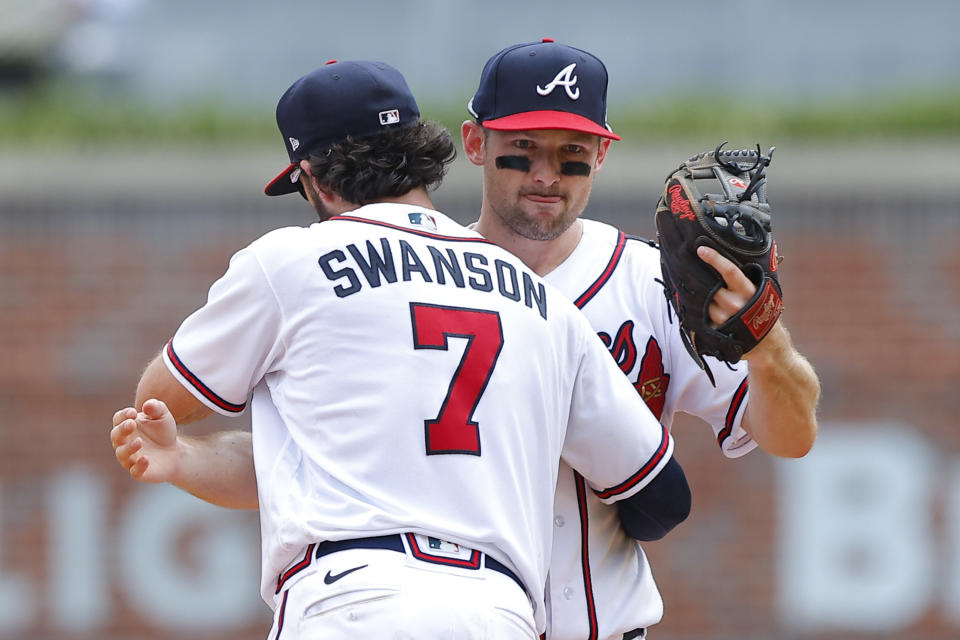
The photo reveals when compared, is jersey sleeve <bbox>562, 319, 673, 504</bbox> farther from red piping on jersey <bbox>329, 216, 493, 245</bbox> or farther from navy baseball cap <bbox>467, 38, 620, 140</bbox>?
navy baseball cap <bbox>467, 38, 620, 140</bbox>

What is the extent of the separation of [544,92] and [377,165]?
0.53 m

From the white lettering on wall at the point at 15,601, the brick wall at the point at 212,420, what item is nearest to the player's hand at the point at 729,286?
the brick wall at the point at 212,420

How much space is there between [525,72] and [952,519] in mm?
4892

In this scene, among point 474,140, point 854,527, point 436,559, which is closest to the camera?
point 436,559

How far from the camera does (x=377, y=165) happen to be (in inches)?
135

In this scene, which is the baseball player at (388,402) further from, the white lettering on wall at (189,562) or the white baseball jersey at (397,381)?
the white lettering on wall at (189,562)

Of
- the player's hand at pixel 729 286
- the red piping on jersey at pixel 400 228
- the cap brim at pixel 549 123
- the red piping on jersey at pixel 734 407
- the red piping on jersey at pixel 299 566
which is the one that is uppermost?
the cap brim at pixel 549 123

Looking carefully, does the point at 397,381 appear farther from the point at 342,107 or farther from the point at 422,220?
the point at 342,107

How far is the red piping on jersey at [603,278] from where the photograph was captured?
3.78 meters

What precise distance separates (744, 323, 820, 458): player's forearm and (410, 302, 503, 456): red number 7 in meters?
0.66

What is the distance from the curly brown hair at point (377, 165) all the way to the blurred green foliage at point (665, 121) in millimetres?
4568

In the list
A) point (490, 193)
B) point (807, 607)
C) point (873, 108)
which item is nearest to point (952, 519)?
point (807, 607)

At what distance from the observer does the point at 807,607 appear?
7738mm

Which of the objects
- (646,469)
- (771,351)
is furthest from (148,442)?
(771,351)
